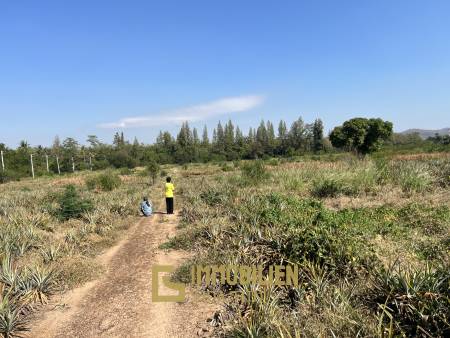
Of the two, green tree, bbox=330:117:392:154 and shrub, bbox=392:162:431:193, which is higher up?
green tree, bbox=330:117:392:154

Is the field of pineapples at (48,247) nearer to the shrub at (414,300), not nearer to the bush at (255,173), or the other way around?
the shrub at (414,300)

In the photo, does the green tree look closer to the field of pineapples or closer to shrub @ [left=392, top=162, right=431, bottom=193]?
shrub @ [left=392, top=162, right=431, bottom=193]

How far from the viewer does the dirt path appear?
14.7ft

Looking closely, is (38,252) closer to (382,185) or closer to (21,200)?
(21,200)

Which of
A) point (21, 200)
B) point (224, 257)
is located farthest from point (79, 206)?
point (224, 257)

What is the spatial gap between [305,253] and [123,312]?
2.96 m

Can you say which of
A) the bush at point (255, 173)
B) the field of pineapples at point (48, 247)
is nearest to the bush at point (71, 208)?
the field of pineapples at point (48, 247)

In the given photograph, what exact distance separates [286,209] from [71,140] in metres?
Result: 79.8

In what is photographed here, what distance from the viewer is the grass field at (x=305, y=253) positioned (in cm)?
374

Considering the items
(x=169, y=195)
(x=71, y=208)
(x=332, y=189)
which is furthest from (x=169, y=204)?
(x=332, y=189)

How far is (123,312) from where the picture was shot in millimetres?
4957

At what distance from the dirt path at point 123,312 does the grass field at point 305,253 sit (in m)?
0.33

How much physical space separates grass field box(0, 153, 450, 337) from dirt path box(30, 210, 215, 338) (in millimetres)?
329

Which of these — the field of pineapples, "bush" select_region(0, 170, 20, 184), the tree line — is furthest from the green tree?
"bush" select_region(0, 170, 20, 184)
